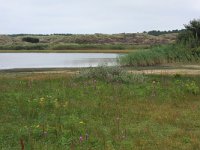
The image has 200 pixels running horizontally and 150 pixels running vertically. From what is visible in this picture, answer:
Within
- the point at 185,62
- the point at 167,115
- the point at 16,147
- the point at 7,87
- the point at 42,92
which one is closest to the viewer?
the point at 16,147

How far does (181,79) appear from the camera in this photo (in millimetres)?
18703

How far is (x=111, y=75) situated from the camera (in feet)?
59.1

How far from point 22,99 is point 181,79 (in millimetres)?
7939

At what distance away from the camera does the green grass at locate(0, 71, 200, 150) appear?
861 cm

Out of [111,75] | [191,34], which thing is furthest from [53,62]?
[111,75]

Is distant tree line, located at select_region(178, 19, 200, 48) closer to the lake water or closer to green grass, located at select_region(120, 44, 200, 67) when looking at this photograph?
green grass, located at select_region(120, 44, 200, 67)

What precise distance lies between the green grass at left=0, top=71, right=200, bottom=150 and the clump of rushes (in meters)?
0.25

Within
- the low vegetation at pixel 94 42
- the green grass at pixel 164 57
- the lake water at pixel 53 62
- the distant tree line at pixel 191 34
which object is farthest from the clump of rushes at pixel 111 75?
the low vegetation at pixel 94 42

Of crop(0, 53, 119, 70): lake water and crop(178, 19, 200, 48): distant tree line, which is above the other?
crop(178, 19, 200, 48): distant tree line

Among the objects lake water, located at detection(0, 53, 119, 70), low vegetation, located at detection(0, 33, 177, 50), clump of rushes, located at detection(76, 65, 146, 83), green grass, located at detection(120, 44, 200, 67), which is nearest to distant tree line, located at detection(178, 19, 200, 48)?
green grass, located at detection(120, 44, 200, 67)

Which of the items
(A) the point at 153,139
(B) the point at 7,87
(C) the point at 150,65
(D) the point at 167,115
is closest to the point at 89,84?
(B) the point at 7,87

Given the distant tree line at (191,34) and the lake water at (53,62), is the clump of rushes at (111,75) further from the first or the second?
the distant tree line at (191,34)

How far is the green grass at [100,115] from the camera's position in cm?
861

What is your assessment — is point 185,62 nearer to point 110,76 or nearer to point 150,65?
point 150,65
